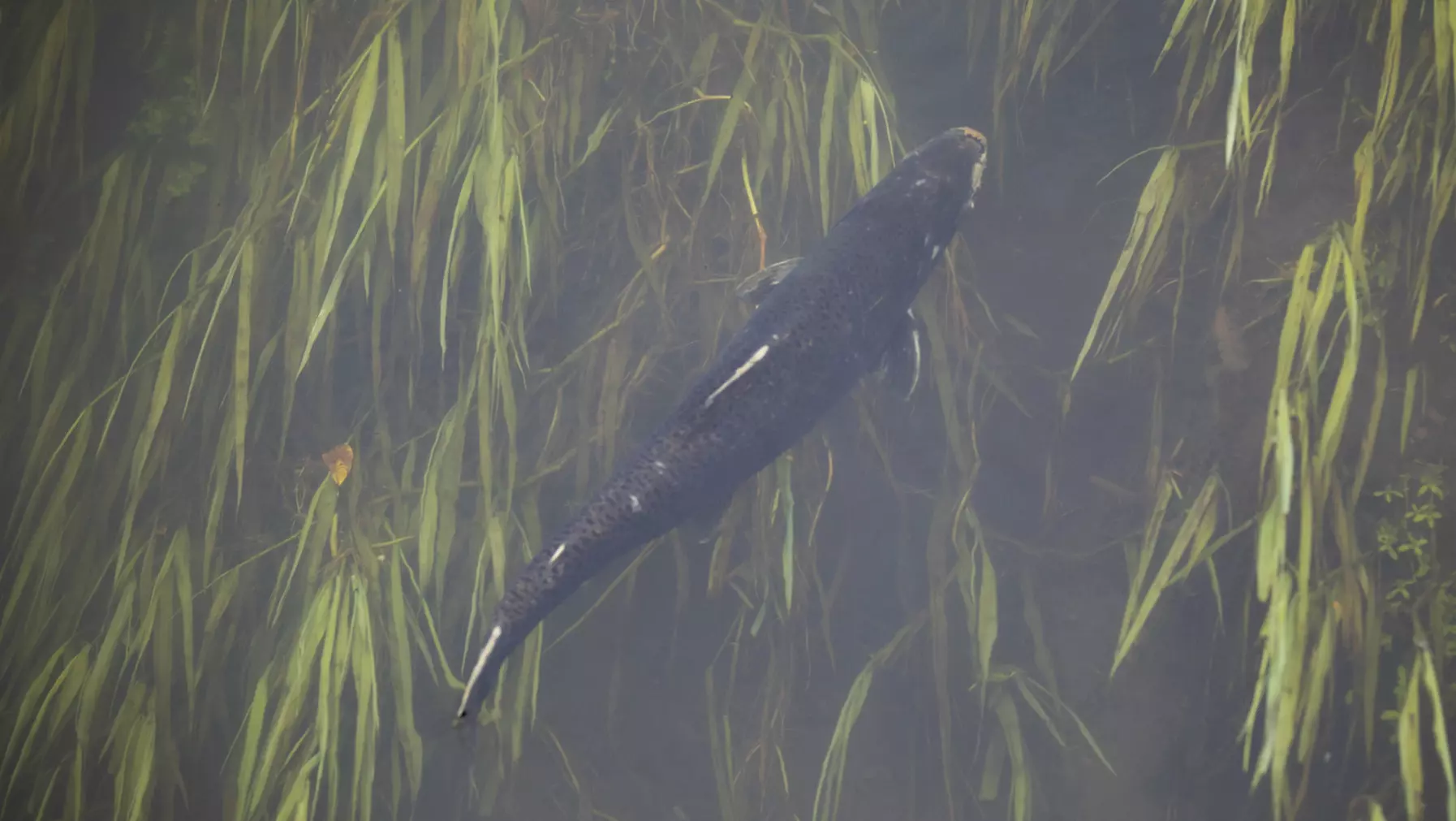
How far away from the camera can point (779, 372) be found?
1444 mm

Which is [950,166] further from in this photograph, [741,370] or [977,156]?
→ [741,370]

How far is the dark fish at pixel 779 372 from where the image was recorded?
4.58 ft

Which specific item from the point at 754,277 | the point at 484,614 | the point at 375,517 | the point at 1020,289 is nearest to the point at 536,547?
the point at 484,614

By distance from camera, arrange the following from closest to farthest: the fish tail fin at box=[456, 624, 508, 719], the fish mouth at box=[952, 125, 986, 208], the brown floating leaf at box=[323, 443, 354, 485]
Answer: the fish tail fin at box=[456, 624, 508, 719], the fish mouth at box=[952, 125, 986, 208], the brown floating leaf at box=[323, 443, 354, 485]

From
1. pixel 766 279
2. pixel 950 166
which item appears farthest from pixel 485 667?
pixel 950 166

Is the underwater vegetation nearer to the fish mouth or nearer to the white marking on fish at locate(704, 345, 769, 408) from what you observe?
the fish mouth

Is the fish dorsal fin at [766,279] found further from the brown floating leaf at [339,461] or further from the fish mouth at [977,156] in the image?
the brown floating leaf at [339,461]

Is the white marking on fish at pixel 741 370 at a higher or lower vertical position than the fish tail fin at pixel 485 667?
higher

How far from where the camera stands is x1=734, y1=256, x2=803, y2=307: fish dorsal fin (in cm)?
160

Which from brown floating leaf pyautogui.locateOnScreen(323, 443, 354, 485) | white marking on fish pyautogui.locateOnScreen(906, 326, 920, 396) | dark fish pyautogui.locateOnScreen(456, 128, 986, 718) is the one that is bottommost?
white marking on fish pyautogui.locateOnScreen(906, 326, 920, 396)

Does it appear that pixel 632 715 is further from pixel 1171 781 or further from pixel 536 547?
pixel 1171 781

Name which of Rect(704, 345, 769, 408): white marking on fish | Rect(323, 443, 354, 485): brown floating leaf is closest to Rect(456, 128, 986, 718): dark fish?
Rect(704, 345, 769, 408): white marking on fish

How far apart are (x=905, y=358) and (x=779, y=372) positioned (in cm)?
30

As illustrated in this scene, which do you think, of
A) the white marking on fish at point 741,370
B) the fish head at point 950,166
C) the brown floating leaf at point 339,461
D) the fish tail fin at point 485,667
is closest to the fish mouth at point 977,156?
the fish head at point 950,166
